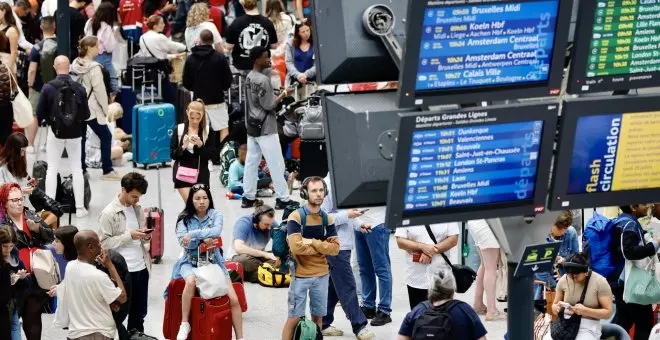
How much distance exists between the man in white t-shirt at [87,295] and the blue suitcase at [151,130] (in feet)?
21.3

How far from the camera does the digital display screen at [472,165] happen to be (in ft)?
25.2

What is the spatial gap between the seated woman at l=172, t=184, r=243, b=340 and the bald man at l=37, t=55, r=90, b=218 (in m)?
4.27

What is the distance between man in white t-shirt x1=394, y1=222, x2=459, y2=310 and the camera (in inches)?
537

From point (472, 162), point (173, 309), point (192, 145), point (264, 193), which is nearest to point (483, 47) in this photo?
point (472, 162)

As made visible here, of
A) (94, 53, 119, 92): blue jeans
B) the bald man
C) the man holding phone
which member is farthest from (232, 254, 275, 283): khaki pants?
(94, 53, 119, 92): blue jeans

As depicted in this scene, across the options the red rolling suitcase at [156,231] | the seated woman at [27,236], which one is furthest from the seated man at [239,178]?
the seated woman at [27,236]

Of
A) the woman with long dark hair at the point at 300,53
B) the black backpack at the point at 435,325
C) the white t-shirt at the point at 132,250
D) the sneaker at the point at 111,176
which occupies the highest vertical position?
the woman with long dark hair at the point at 300,53

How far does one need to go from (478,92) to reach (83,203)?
1090 centimetres

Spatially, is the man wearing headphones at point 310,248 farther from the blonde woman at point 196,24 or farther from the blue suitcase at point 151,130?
the blonde woman at point 196,24

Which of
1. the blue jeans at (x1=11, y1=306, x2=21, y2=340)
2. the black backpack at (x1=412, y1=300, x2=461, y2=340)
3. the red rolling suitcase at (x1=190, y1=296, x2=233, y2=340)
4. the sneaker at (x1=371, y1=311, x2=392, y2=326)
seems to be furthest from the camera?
the sneaker at (x1=371, y1=311, x2=392, y2=326)

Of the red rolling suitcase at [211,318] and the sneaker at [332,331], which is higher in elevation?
the red rolling suitcase at [211,318]

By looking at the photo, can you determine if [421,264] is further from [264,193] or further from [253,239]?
[264,193]

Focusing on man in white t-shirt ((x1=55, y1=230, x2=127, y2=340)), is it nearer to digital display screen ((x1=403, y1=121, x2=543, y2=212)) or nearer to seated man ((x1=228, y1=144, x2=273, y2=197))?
digital display screen ((x1=403, y1=121, x2=543, y2=212))

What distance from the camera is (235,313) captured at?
13.5 meters
